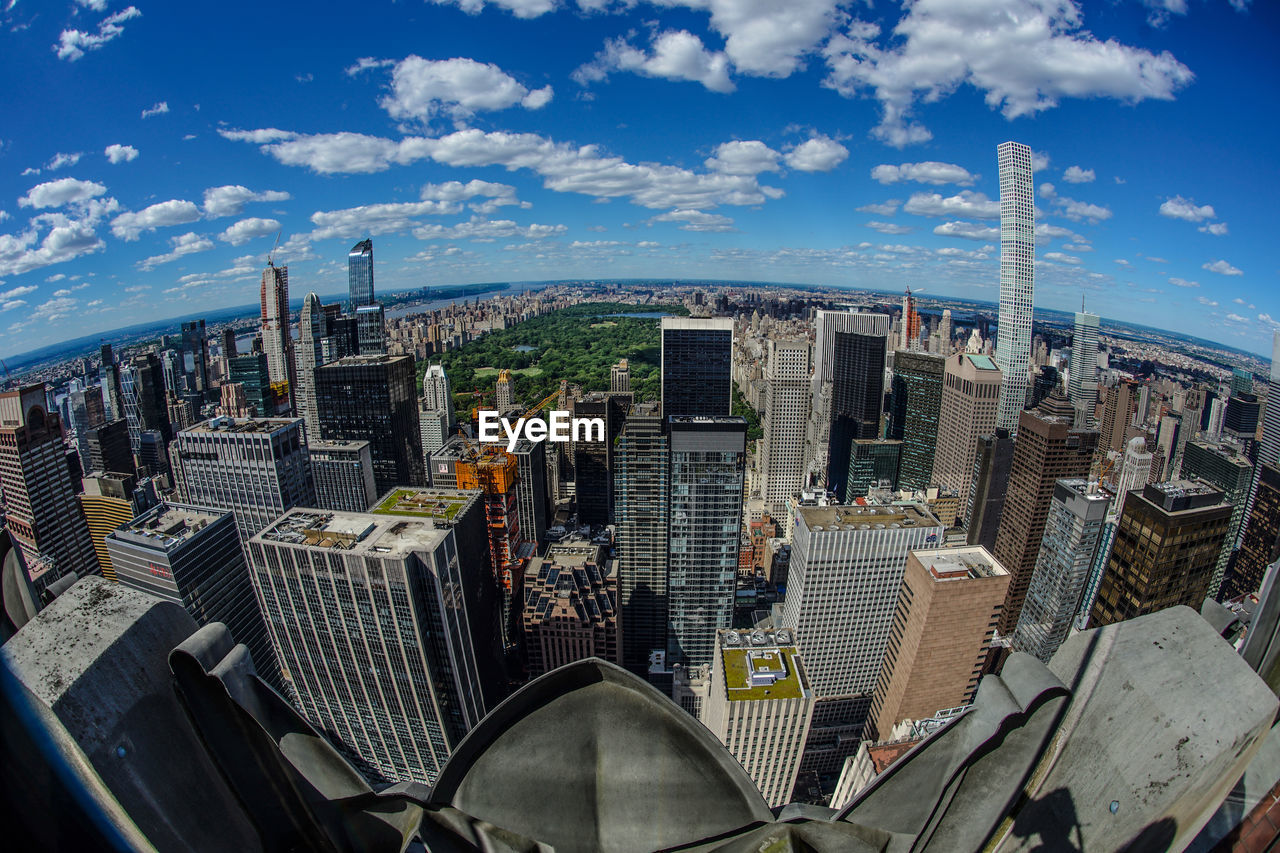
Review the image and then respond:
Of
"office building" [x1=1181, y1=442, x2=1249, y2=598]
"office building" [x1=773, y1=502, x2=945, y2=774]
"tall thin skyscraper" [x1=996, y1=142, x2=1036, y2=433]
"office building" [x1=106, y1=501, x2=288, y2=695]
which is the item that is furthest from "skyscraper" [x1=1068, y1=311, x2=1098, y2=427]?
"office building" [x1=106, y1=501, x2=288, y2=695]

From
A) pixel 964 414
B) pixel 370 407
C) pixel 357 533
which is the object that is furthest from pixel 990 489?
pixel 370 407

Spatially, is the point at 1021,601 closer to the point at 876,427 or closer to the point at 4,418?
the point at 876,427

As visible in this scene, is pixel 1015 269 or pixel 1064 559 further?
pixel 1015 269

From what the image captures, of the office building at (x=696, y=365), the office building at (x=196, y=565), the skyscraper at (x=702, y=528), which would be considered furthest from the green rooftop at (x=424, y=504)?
the office building at (x=696, y=365)

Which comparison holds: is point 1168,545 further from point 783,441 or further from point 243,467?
point 243,467

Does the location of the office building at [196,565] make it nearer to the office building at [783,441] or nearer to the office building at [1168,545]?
the office building at [1168,545]
